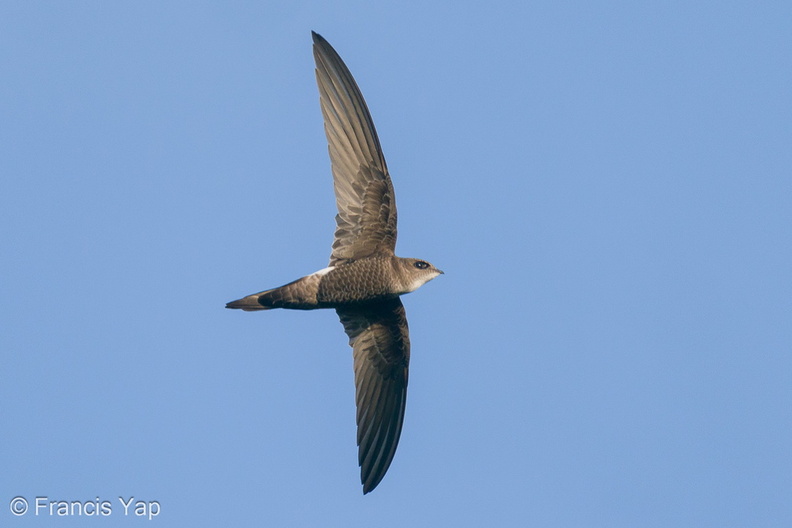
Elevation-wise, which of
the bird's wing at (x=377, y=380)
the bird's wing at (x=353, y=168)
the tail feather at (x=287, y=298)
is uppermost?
the bird's wing at (x=353, y=168)

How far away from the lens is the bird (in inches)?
438

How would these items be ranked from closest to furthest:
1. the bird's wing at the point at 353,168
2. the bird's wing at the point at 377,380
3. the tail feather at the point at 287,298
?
the tail feather at the point at 287,298, the bird's wing at the point at 353,168, the bird's wing at the point at 377,380

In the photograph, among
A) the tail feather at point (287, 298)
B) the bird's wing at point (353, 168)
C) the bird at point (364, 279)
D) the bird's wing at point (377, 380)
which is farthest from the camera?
the bird's wing at point (377, 380)

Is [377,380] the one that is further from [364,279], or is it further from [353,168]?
[353,168]

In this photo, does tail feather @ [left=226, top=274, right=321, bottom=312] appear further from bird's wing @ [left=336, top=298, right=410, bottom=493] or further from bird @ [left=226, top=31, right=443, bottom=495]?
bird's wing @ [left=336, top=298, right=410, bottom=493]

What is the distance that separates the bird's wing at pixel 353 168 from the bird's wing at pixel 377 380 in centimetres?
84

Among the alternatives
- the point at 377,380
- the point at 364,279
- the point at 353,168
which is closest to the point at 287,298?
the point at 364,279

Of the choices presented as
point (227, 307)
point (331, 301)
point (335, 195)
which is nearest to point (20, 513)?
point (227, 307)

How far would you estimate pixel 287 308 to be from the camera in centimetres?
1109

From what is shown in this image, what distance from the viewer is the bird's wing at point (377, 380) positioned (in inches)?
469

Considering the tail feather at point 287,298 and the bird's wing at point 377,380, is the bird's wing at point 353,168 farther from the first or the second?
the bird's wing at point 377,380

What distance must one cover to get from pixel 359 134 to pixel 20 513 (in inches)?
201

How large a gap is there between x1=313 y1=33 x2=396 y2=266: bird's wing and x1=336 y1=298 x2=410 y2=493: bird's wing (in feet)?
2.77

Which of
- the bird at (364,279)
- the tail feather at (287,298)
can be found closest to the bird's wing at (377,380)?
the bird at (364,279)
